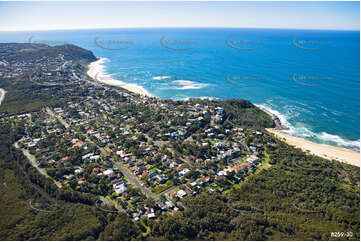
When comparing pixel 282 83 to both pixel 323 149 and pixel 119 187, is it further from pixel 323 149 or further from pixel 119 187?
pixel 119 187

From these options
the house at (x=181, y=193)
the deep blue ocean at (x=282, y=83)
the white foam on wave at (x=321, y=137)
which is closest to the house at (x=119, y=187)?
the house at (x=181, y=193)

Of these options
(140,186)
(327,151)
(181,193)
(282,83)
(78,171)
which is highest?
(282,83)

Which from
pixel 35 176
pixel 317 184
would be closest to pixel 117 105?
pixel 35 176

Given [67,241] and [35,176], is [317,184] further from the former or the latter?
[35,176]

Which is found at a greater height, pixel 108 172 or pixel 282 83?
pixel 282 83

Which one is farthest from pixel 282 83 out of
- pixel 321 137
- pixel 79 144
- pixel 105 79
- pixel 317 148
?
pixel 105 79

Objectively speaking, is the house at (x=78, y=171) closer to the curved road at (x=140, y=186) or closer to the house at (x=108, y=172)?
the house at (x=108, y=172)

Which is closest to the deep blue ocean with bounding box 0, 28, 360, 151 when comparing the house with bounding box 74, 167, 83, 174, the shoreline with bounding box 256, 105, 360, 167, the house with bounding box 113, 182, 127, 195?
the shoreline with bounding box 256, 105, 360, 167
